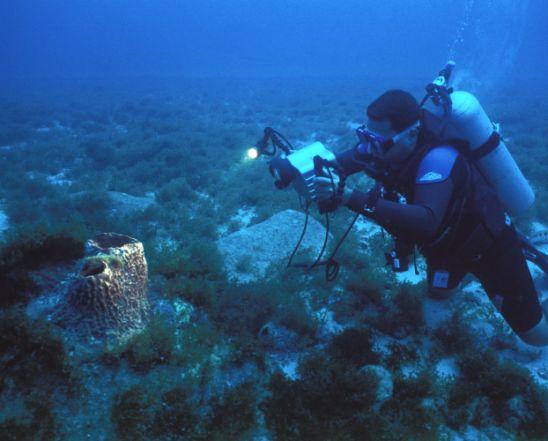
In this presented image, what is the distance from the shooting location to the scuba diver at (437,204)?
2.77 metres

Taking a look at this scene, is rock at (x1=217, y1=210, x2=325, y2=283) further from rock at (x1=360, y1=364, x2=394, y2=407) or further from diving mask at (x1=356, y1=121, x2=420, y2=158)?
diving mask at (x1=356, y1=121, x2=420, y2=158)

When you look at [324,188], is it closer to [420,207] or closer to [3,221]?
[420,207]

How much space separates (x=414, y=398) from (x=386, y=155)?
2317 millimetres

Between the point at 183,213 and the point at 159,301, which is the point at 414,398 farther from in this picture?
the point at 183,213

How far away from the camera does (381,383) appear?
9.96 ft

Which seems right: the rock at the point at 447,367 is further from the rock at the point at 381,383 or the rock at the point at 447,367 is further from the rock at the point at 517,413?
the rock at the point at 381,383

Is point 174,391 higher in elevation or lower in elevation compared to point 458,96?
lower

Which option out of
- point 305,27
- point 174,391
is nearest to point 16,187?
point 174,391

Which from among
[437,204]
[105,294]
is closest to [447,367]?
[437,204]

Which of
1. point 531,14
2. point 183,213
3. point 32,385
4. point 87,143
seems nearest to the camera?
point 32,385

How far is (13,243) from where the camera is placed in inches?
143

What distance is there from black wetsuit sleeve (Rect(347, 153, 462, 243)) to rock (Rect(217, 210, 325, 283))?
2.46m

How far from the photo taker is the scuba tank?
10.6 feet

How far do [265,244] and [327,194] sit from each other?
10.3 ft
